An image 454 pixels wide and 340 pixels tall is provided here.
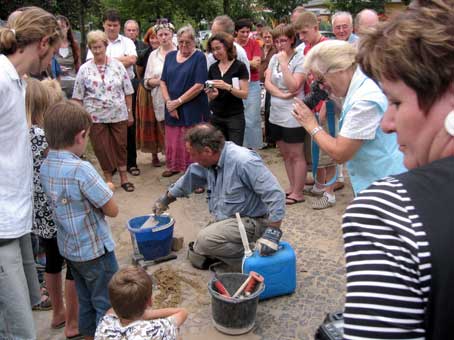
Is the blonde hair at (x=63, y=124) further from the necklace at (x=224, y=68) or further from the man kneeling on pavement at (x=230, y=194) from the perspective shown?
the necklace at (x=224, y=68)

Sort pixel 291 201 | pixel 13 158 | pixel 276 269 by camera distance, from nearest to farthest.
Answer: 1. pixel 13 158
2. pixel 276 269
3. pixel 291 201

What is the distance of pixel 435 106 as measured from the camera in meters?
0.86

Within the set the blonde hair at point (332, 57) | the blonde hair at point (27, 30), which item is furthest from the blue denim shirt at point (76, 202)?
the blonde hair at point (332, 57)

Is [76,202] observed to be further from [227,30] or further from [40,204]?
[227,30]

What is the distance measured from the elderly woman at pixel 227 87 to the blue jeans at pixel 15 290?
3.04 m

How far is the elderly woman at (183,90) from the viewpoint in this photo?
502cm

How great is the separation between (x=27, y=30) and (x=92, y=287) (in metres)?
1.36

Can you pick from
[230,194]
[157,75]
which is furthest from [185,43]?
[230,194]

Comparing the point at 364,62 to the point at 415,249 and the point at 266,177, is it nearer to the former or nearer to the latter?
the point at 415,249

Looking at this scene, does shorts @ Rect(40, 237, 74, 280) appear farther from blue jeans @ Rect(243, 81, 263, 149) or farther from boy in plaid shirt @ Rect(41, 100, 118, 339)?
blue jeans @ Rect(243, 81, 263, 149)

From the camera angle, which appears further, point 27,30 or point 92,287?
point 92,287

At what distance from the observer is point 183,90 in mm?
5094

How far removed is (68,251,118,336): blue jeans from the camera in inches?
99.3

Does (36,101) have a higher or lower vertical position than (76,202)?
higher
